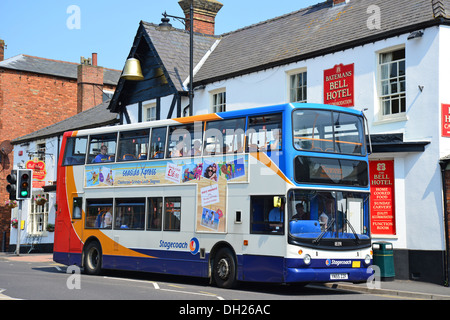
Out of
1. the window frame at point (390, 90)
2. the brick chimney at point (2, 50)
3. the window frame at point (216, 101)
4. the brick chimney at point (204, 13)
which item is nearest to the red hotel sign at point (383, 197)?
the window frame at point (390, 90)

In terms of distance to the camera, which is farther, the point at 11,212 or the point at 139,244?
the point at 11,212

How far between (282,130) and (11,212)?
2886 cm

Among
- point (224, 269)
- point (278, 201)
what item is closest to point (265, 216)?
point (278, 201)

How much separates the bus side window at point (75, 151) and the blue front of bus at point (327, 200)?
7.83 meters

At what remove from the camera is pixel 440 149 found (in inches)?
680

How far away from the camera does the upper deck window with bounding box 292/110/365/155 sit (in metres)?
14.4

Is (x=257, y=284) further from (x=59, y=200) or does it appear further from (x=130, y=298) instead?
(x=59, y=200)

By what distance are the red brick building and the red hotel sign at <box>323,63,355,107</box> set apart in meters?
22.6

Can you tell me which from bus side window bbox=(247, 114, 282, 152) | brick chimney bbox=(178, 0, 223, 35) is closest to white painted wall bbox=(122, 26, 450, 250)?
bus side window bbox=(247, 114, 282, 152)

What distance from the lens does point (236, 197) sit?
15.5m

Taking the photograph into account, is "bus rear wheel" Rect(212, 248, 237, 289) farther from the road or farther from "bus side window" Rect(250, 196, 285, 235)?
"bus side window" Rect(250, 196, 285, 235)

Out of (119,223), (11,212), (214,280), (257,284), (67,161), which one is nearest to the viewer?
(214,280)

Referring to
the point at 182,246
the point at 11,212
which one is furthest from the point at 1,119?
the point at 182,246

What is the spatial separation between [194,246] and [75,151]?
5.70 m
